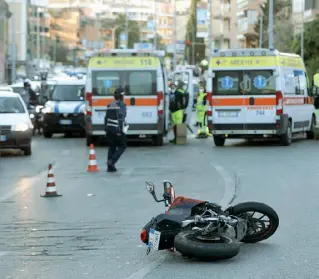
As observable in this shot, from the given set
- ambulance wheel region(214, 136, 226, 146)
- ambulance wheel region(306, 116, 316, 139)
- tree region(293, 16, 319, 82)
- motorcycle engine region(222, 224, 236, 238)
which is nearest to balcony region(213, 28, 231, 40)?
tree region(293, 16, 319, 82)

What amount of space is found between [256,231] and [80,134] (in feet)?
74.8

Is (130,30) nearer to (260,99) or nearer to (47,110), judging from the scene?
(47,110)

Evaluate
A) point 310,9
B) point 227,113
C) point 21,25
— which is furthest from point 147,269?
point 21,25

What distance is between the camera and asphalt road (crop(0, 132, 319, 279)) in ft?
26.3

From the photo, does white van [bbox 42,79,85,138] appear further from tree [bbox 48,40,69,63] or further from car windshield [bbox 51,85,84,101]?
tree [bbox 48,40,69,63]

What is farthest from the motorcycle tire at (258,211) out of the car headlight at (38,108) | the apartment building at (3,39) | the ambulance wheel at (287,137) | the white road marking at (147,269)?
the apartment building at (3,39)

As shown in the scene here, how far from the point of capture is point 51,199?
13352 mm

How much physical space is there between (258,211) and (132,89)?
15866mm

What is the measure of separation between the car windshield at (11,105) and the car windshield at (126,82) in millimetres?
2608

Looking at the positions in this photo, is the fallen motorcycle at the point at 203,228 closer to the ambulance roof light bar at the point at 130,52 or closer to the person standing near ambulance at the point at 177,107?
the ambulance roof light bar at the point at 130,52

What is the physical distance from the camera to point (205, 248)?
7.90 metres

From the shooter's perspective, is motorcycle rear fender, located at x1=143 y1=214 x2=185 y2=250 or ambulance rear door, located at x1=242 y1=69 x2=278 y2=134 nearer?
motorcycle rear fender, located at x1=143 y1=214 x2=185 y2=250

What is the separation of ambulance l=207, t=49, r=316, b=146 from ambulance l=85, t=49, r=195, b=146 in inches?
58.8

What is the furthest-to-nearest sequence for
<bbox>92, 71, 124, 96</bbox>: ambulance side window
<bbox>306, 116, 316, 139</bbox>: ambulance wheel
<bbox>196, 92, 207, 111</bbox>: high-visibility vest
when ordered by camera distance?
<bbox>196, 92, 207, 111</bbox>: high-visibility vest → <bbox>306, 116, 316, 139</bbox>: ambulance wheel → <bbox>92, 71, 124, 96</bbox>: ambulance side window
